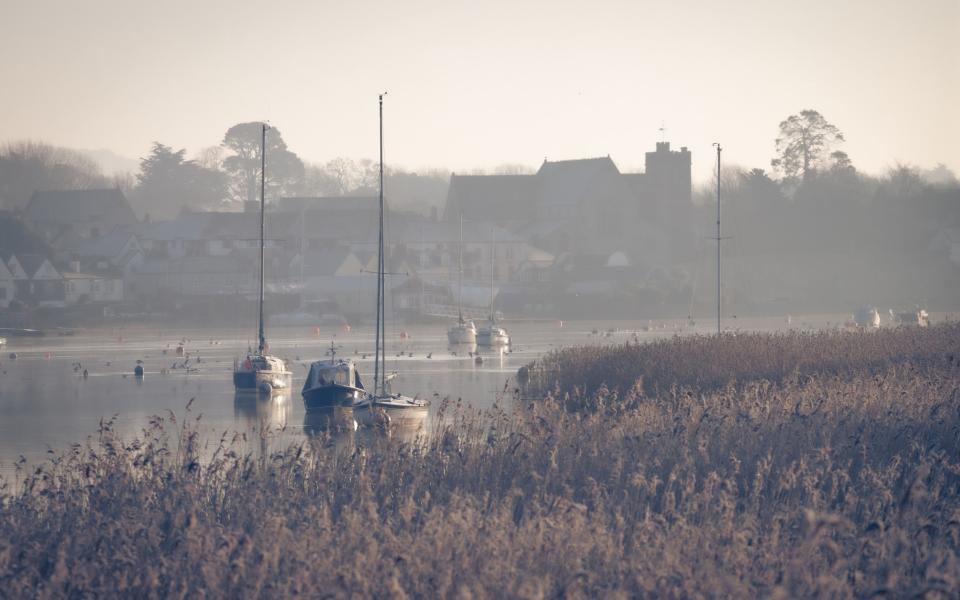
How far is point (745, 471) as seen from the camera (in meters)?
18.2

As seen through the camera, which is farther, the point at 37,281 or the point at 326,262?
the point at 326,262

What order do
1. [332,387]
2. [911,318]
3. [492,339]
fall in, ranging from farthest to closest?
1. [911,318]
2. [492,339]
3. [332,387]

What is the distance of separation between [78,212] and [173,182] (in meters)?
27.2

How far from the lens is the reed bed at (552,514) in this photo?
12.4m

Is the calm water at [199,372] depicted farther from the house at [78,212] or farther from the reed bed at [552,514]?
the house at [78,212]

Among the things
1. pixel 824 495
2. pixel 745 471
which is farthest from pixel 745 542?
pixel 745 471

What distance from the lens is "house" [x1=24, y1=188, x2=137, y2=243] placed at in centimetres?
12912

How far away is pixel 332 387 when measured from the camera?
37.7 meters

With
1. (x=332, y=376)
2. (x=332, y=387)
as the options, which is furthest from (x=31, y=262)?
(x=332, y=387)

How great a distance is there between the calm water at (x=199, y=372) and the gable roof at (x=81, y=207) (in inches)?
1689

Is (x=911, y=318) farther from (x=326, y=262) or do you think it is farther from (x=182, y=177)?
Answer: (x=182, y=177)

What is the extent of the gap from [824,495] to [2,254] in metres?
95.8

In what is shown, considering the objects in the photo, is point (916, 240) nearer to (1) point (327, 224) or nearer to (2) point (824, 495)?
(1) point (327, 224)

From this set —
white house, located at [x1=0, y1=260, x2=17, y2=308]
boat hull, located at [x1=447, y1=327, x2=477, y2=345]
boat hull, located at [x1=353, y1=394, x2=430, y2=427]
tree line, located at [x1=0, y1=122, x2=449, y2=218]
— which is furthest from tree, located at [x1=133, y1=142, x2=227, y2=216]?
boat hull, located at [x1=353, y1=394, x2=430, y2=427]
